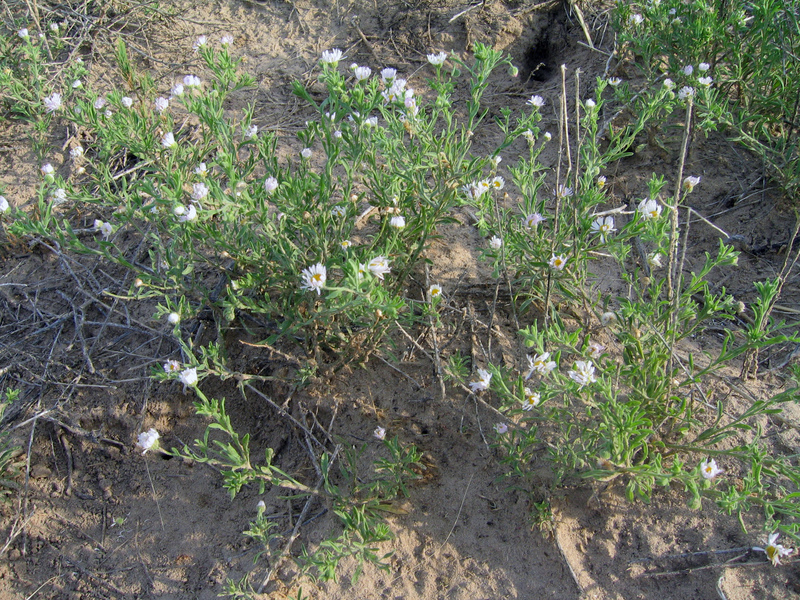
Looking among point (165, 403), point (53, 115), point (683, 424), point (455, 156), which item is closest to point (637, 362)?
point (683, 424)

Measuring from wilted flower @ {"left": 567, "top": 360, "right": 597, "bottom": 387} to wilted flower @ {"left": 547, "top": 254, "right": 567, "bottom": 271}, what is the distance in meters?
0.50

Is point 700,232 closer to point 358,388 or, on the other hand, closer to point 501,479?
point 501,479

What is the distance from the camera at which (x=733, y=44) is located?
318 centimetres

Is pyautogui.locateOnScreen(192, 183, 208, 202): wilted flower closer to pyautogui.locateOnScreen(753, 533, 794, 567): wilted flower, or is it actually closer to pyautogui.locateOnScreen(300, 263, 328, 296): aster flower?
pyautogui.locateOnScreen(300, 263, 328, 296): aster flower

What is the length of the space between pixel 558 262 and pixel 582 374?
22.0 inches

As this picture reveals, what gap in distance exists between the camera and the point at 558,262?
2.38 meters

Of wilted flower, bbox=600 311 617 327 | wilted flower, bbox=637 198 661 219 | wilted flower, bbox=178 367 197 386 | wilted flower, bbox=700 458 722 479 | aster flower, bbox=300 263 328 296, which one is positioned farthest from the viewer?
wilted flower, bbox=600 311 617 327

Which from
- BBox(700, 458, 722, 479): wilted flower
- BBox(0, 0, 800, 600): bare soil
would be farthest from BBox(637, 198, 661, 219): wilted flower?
BBox(700, 458, 722, 479): wilted flower

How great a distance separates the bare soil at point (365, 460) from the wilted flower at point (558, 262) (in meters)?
0.42

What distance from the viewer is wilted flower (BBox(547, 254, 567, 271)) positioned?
7.76 feet

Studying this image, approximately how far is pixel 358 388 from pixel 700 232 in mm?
2101

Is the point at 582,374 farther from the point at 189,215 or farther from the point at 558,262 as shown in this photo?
the point at 189,215

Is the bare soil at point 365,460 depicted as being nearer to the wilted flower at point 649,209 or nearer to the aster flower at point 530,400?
the aster flower at point 530,400

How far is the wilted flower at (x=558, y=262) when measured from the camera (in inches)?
93.1
